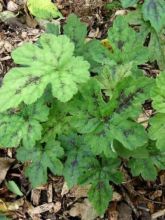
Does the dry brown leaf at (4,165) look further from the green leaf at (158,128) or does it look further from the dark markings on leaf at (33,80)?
the green leaf at (158,128)

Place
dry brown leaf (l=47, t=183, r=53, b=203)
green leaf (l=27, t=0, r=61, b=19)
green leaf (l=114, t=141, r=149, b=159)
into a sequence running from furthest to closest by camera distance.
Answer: green leaf (l=27, t=0, r=61, b=19), dry brown leaf (l=47, t=183, r=53, b=203), green leaf (l=114, t=141, r=149, b=159)

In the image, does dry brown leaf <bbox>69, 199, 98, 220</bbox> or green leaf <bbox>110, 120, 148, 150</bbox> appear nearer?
green leaf <bbox>110, 120, 148, 150</bbox>

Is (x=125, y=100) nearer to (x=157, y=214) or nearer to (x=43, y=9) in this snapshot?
(x=157, y=214)

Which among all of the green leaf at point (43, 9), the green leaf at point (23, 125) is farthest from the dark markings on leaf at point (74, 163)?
the green leaf at point (43, 9)

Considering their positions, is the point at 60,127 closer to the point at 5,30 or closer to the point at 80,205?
the point at 80,205

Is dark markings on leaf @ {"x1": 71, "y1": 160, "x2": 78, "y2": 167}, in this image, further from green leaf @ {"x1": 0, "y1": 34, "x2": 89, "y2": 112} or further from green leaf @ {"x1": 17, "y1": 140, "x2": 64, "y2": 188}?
green leaf @ {"x1": 0, "y1": 34, "x2": 89, "y2": 112}

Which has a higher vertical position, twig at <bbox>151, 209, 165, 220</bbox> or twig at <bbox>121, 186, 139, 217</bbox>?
twig at <bbox>121, 186, 139, 217</bbox>

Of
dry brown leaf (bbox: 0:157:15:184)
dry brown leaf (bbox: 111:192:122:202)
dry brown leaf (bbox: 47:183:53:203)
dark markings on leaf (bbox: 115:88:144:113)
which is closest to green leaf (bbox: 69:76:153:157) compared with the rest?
dark markings on leaf (bbox: 115:88:144:113)

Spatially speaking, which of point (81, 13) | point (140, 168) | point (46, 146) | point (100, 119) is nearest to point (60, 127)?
point (46, 146)
